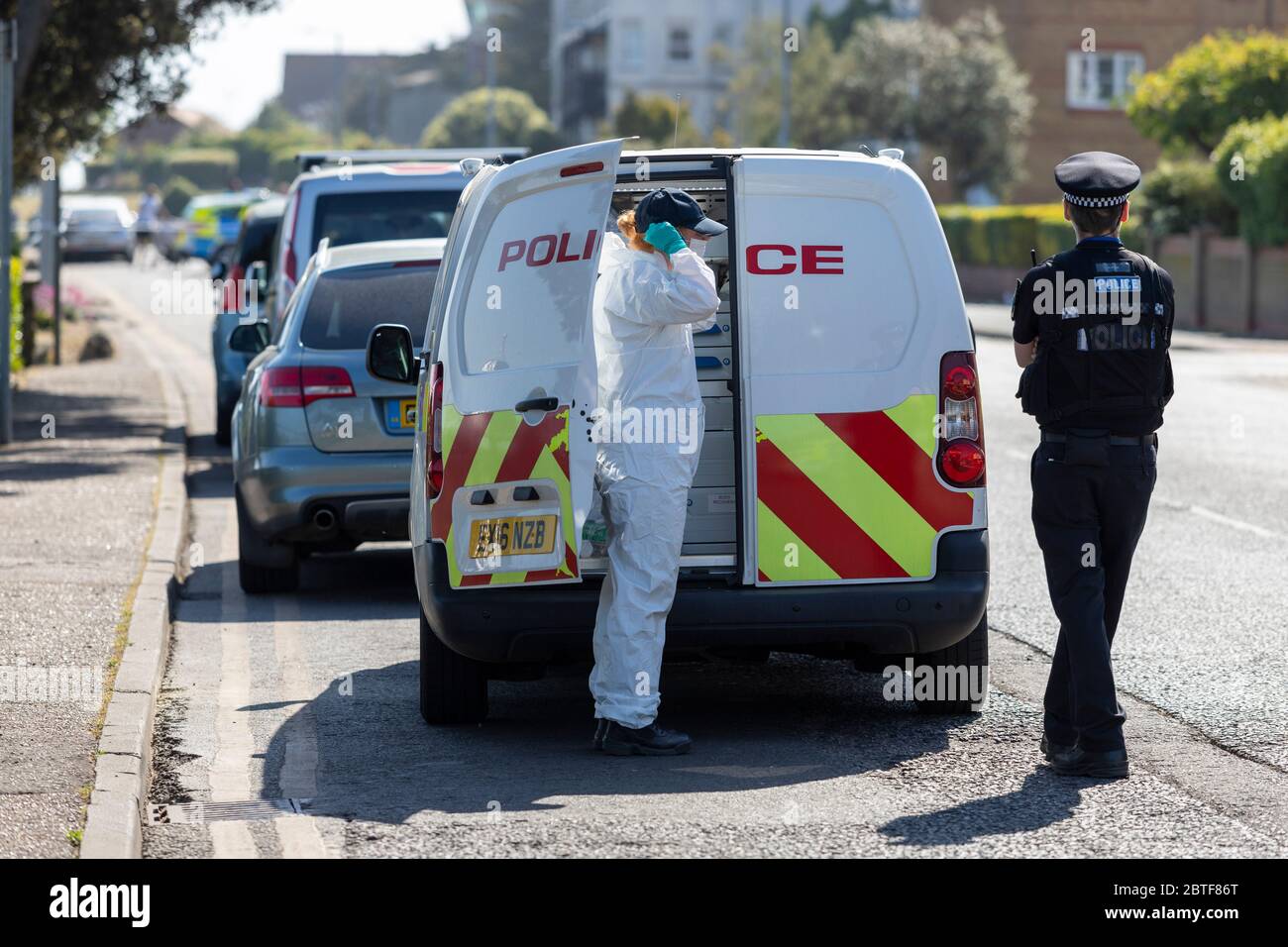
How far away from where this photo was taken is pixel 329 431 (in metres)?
10.1

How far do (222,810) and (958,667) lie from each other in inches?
104

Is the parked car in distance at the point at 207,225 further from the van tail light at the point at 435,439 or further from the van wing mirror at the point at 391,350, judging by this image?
the van tail light at the point at 435,439

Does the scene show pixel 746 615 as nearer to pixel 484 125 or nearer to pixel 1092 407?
pixel 1092 407

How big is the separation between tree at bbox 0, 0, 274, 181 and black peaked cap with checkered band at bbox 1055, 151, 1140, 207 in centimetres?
1538

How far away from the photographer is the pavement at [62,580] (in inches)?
245

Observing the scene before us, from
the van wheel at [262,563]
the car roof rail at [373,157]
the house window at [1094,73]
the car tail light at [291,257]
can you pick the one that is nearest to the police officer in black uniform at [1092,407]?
the van wheel at [262,563]

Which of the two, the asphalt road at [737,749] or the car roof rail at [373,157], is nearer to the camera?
the asphalt road at [737,749]

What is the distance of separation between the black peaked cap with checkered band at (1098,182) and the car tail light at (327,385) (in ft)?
15.0

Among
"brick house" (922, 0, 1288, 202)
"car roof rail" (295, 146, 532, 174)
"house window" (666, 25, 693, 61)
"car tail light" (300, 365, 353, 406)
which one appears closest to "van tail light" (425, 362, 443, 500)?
"car tail light" (300, 365, 353, 406)

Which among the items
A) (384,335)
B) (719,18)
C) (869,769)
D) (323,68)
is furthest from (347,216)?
(323,68)

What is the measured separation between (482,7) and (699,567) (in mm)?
107047

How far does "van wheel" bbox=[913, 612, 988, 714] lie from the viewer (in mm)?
7371

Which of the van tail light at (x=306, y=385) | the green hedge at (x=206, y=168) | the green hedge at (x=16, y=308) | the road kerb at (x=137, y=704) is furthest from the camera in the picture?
the green hedge at (x=206, y=168)
